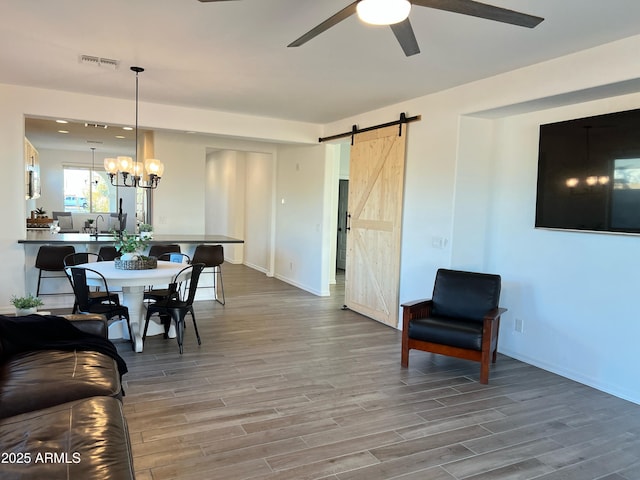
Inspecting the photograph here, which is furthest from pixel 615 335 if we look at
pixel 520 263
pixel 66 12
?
pixel 66 12

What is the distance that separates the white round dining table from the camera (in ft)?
12.7

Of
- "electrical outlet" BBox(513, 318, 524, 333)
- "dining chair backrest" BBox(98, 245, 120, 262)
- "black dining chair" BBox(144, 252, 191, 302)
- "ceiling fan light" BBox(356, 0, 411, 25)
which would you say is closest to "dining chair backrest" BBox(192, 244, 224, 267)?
"black dining chair" BBox(144, 252, 191, 302)

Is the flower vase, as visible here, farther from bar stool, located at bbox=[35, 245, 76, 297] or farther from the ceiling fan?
the ceiling fan

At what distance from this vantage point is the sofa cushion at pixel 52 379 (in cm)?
206

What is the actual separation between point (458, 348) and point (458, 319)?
0.37 m

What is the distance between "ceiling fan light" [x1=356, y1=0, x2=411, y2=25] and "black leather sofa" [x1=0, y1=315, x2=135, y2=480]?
2123 mm

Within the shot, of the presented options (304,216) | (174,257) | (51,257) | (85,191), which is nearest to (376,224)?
(304,216)

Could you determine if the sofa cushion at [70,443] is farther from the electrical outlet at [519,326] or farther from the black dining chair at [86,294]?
the electrical outlet at [519,326]

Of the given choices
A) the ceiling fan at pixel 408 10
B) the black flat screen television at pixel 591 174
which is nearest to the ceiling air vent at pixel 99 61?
the ceiling fan at pixel 408 10

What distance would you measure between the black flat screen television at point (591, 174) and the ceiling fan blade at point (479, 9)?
5.61 feet

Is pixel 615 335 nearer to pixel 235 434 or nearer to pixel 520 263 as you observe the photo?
pixel 520 263

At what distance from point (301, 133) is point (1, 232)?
13.3 ft

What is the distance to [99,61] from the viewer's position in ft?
13.0

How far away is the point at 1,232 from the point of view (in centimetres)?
508
